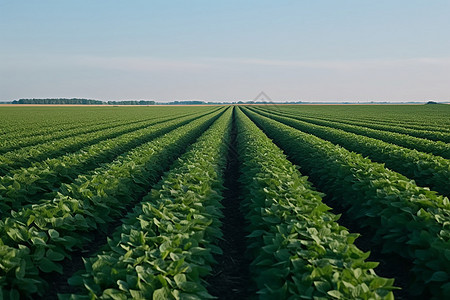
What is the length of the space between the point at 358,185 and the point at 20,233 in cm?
674

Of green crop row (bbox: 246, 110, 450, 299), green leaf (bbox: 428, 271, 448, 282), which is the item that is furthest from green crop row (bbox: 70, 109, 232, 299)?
green crop row (bbox: 246, 110, 450, 299)

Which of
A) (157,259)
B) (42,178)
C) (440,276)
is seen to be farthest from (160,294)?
(42,178)

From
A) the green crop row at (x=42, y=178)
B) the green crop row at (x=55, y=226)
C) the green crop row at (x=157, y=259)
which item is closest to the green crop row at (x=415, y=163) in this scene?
the green crop row at (x=157, y=259)

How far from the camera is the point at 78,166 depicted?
10930mm

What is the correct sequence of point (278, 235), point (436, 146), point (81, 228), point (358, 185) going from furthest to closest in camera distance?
point (436, 146) < point (358, 185) < point (81, 228) < point (278, 235)

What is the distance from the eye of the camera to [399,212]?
226 inches

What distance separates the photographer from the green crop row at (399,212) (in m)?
4.31

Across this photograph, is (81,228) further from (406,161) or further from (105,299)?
(406,161)

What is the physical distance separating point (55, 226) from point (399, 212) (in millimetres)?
5719

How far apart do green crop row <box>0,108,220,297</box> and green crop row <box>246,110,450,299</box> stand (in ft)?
16.4

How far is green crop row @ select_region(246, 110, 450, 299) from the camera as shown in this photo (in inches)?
170

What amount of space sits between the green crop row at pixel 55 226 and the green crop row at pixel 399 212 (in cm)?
499

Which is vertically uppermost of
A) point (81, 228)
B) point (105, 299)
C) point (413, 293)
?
point (105, 299)

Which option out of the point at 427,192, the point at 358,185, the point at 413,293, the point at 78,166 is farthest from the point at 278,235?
the point at 78,166
